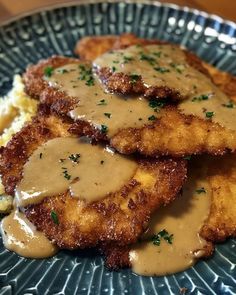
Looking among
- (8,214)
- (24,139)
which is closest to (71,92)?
(24,139)

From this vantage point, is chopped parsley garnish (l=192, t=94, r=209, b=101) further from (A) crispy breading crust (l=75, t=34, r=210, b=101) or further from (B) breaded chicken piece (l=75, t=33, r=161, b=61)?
(B) breaded chicken piece (l=75, t=33, r=161, b=61)

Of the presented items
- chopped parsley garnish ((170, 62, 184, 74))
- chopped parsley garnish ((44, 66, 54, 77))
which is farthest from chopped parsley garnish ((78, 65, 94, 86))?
chopped parsley garnish ((170, 62, 184, 74))

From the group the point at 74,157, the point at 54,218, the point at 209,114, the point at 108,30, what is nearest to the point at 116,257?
the point at 54,218

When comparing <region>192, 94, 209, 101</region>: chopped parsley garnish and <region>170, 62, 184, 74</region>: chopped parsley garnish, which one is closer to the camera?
<region>192, 94, 209, 101</region>: chopped parsley garnish

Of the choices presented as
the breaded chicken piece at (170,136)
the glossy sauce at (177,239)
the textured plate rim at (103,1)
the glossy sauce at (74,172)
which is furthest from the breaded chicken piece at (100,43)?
the glossy sauce at (177,239)

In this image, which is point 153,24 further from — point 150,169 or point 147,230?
point 147,230

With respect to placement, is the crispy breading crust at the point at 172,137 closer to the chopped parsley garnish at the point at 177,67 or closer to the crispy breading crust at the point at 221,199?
the crispy breading crust at the point at 221,199
